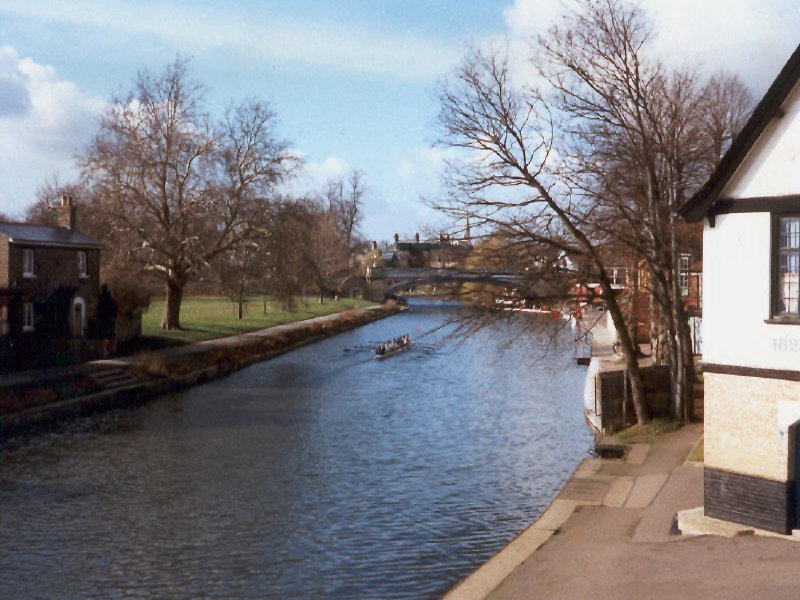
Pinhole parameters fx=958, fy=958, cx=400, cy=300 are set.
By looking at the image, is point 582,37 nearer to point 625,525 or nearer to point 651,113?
point 651,113

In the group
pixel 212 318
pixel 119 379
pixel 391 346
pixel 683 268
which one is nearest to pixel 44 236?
pixel 119 379

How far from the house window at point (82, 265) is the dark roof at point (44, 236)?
1.65ft

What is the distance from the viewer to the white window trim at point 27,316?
3959 centimetres

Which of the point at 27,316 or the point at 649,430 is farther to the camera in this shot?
the point at 27,316

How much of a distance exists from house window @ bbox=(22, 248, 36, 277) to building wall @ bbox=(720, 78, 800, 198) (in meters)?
33.1

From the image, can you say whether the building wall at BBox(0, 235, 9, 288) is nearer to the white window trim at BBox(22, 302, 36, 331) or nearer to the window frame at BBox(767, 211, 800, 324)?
the white window trim at BBox(22, 302, 36, 331)

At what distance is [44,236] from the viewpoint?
41781 mm

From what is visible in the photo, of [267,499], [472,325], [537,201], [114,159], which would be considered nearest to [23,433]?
[267,499]

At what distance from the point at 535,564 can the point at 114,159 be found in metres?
39.1

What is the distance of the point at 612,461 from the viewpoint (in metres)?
21.2

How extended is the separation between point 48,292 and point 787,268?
3466cm

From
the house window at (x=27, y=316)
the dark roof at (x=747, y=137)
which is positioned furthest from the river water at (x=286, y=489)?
the house window at (x=27, y=316)

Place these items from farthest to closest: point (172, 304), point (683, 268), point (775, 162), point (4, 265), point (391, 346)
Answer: point (391, 346) → point (172, 304) → point (4, 265) → point (683, 268) → point (775, 162)

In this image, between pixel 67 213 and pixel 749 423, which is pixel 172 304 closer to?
pixel 67 213
